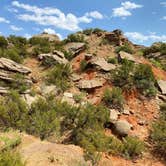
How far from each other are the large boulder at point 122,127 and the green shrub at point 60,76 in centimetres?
466

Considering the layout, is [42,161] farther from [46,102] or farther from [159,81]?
[159,81]

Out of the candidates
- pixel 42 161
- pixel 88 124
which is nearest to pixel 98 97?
pixel 88 124

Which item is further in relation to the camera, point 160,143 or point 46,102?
point 46,102

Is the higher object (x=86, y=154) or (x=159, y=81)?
(x=159, y=81)

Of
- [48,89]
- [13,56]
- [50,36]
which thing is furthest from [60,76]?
[50,36]

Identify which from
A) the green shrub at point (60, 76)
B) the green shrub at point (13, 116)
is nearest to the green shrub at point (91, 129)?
the green shrub at point (13, 116)

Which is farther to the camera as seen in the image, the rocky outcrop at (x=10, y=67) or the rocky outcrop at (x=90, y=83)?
the rocky outcrop at (x=90, y=83)

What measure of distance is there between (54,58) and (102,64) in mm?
3413

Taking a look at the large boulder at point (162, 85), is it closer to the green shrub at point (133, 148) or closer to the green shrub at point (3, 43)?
the green shrub at point (133, 148)

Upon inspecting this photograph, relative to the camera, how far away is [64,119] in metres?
14.5

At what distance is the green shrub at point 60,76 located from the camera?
18603 mm

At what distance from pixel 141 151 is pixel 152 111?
14.3 ft

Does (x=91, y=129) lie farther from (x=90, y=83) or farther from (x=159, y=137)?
(x=90, y=83)

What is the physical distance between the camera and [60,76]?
19.5m
